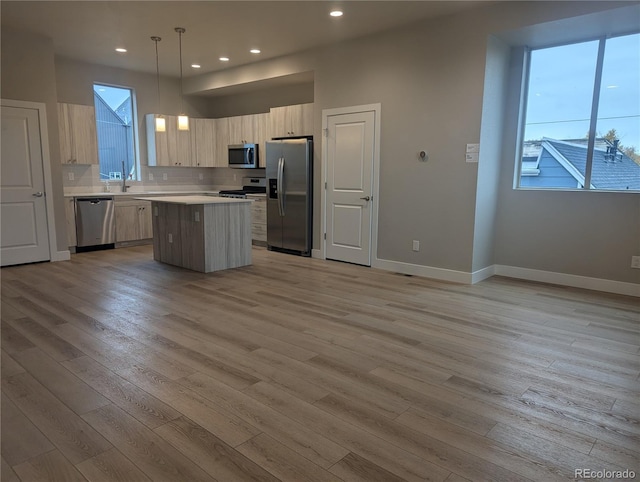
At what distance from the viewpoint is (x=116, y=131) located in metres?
7.32

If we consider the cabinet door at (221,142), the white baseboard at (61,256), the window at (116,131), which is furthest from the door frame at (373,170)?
the window at (116,131)

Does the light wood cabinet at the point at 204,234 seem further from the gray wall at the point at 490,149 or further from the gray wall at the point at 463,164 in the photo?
the gray wall at the point at 490,149

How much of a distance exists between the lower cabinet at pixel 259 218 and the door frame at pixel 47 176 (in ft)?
8.97

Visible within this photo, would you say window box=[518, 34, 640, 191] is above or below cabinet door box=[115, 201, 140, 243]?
above

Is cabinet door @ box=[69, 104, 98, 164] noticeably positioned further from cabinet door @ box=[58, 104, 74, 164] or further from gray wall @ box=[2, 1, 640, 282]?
gray wall @ box=[2, 1, 640, 282]

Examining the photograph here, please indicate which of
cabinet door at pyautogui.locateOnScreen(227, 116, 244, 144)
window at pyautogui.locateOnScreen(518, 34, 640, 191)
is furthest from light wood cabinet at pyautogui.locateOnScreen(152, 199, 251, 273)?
window at pyautogui.locateOnScreen(518, 34, 640, 191)

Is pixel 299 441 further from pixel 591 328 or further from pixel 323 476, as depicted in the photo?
pixel 591 328

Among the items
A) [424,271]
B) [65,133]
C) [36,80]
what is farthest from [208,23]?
[424,271]

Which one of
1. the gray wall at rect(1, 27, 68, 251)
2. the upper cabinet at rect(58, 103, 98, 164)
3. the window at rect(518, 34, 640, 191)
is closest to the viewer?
the window at rect(518, 34, 640, 191)

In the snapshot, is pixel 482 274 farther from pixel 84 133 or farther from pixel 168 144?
pixel 84 133

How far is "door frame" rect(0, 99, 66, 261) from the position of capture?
5391mm

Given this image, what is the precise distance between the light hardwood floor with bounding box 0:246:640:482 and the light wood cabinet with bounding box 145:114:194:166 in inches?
147

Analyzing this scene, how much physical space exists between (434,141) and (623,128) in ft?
6.16

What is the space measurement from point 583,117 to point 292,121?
12.5 feet
